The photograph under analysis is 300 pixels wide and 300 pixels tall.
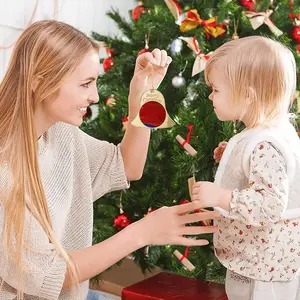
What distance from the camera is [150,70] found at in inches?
59.6

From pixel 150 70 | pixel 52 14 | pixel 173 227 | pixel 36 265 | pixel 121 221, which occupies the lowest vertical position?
pixel 121 221

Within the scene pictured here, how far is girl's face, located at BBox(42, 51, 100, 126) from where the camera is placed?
55.0 inches

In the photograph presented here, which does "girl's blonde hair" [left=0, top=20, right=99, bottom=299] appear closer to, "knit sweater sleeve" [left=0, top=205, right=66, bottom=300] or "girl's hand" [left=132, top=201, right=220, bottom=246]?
"knit sweater sleeve" [left=0, top=205, right=66, bottom=300]

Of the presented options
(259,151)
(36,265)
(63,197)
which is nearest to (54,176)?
(63,197)

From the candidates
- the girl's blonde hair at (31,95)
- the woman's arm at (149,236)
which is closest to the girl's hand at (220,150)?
the woman's arm at (149,236)

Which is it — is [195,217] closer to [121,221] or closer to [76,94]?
[76,94]

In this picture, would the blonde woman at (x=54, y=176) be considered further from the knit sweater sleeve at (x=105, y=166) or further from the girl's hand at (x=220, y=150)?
the girl's hand at (x=220, y=150)

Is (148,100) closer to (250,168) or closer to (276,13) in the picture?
(250,168)

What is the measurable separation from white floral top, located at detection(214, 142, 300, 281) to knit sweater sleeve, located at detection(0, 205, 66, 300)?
0.43 metres

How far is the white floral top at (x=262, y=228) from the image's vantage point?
1333 mm

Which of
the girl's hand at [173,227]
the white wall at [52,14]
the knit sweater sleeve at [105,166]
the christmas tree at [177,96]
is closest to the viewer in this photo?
the girl's hand at [173,227]

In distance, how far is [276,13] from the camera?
1.95m

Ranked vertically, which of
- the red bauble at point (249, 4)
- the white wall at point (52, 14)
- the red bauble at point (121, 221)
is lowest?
the red bauble at point (121, 221)

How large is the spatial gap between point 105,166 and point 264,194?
1.67 feet
